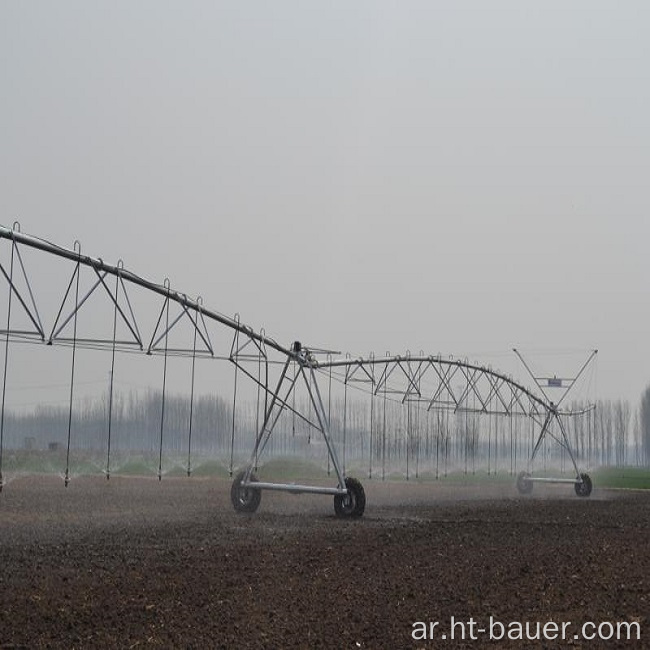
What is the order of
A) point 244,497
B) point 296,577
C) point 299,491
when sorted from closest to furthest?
1. point 296,577
2. point 299,491
3. point 244,497

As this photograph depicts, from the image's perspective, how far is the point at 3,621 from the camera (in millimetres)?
12352

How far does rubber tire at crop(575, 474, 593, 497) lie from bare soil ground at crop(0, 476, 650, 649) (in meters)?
21.2

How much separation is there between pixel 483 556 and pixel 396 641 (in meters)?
Answer: 6.64

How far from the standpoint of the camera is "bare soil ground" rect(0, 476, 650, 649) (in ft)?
40.5

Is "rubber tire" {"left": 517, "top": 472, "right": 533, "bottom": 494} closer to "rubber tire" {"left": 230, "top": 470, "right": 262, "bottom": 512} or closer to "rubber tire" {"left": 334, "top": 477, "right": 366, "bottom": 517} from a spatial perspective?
"rubber tire" {"left": 334, "top": 477, "right": 366, "bottom": 517}

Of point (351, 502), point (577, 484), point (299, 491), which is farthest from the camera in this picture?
point (577, 484)

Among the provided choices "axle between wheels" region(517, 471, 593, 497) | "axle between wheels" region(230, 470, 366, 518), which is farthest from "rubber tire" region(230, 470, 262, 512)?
"axle between wheels" region(517, 471, 593, 497)

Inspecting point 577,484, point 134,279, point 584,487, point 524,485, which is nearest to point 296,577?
point 134,279

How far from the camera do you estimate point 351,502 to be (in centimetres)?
2769

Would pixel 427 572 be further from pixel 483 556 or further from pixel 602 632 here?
pixel 602 632

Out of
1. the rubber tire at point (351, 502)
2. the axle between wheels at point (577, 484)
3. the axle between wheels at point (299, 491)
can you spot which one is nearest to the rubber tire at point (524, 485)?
the axle between wheels at point (577, 484)

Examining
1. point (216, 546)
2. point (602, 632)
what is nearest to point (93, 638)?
point (602, 632)

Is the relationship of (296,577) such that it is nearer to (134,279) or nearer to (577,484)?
(134,279)

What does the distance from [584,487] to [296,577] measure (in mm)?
34484
